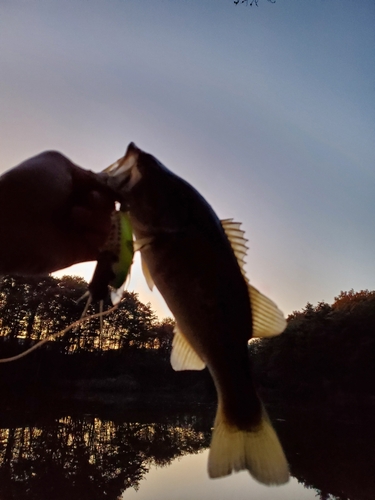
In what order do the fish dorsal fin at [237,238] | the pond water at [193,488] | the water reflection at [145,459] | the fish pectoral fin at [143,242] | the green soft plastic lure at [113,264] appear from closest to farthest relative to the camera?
1. the green soft plastic lure at [113,264]
2. the fish pectoral fin at [143,242]
3. the fish dorsal fin at [237,238]
4. the water reflection at [145,459]
5. the pond water at [193,488]

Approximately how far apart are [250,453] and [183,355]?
0.40 metres

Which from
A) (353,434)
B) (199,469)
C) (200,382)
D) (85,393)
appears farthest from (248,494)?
(85,393)

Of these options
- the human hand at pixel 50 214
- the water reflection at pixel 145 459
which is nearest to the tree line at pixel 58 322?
the water reflection at pixel 145 459

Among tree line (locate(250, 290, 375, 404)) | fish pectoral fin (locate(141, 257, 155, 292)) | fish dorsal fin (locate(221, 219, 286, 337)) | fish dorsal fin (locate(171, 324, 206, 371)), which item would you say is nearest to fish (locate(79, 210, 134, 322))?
fish pectoral fin (locate(141, 257, 155, 292))

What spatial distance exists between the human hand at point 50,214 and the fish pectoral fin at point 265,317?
1.93ft

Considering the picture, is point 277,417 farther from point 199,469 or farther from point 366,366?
point 366,366

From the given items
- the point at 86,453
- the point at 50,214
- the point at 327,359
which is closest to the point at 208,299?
the point at 50,214

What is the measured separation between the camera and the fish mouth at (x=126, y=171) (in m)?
1.35

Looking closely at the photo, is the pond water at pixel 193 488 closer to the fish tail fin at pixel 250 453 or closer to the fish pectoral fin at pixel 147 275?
the fish tail fin at pixel 250 453

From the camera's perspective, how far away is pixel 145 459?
18.1 meters

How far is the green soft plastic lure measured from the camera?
1191mm

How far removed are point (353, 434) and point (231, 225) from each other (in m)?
27.4

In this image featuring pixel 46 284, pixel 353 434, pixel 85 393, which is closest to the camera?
pixel 353 434

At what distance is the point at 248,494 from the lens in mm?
16391
